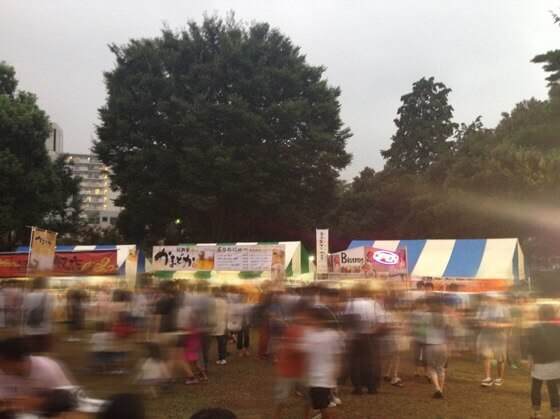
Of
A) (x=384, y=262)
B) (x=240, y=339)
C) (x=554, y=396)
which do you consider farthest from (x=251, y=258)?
(x=554, y=396)

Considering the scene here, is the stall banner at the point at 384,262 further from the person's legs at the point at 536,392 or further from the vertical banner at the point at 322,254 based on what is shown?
the person's legs at the point at 536,392

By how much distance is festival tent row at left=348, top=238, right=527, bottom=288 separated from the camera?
51.7 ft

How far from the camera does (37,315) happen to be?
33.4ft

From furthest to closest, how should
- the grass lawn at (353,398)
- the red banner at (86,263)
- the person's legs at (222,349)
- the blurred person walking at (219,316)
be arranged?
the red banner at (86,263)
the person's legs at (222,349)
the blurred person walking at (219,316)
the grass lawn at (353,398)

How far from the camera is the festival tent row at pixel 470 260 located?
15.8 m

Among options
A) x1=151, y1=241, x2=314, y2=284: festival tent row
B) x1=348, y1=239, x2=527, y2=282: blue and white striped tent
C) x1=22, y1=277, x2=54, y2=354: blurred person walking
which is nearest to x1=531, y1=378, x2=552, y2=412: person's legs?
x1=22, y1=277, x2=54, y2=354: blurred person walking

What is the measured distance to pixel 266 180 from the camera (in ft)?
106

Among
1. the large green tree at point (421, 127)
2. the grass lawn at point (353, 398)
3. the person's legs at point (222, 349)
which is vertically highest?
the large green tree at point (421, 127)

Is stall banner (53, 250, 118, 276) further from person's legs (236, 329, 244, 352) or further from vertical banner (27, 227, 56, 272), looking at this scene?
person's legs (236, 329, 244, 352)

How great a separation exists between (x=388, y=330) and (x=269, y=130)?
2296cm

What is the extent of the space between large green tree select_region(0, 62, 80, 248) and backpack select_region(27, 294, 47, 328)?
69.9ft

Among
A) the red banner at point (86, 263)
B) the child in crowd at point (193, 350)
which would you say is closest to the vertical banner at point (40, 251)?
the child in crowd at point (193, 350)

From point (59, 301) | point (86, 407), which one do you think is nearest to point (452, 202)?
point (59, 301)

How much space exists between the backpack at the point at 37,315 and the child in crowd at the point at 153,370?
86.3 inches
